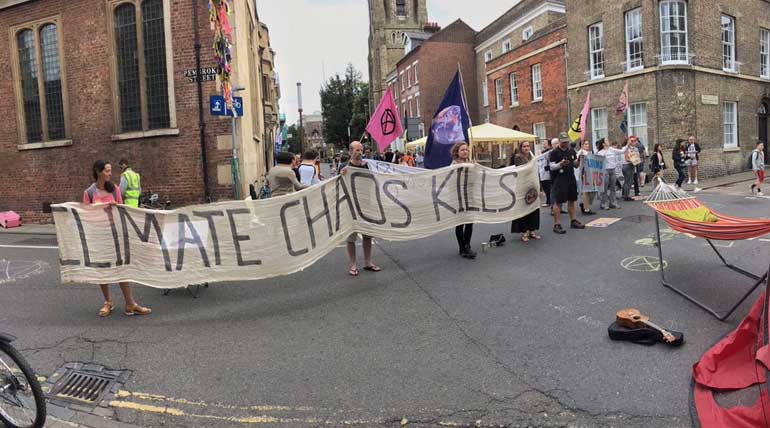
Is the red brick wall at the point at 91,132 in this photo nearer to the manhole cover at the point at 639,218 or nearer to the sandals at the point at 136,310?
the sandals at the point at 136,310

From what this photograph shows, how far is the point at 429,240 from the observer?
10.2m

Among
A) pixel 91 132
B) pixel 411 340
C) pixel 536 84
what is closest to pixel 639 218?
pixel 411 340

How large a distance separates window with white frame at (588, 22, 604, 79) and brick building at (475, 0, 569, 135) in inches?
93.6

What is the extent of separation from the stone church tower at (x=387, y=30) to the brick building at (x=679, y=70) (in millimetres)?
41510

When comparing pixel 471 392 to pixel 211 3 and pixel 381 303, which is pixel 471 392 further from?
pixel 211 3

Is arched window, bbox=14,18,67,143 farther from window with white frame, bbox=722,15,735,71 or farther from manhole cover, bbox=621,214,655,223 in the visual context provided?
window with white frame, bbox=722,15,735,71

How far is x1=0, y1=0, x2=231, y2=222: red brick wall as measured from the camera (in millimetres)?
14500

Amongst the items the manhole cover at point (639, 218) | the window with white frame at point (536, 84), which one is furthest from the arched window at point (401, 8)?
the manhole cover at point (639, 218)

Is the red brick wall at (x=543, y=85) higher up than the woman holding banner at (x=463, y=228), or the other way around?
the red brick wall at (x=543, y=85)

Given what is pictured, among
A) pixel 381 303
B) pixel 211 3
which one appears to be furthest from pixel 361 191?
pixel 211 3

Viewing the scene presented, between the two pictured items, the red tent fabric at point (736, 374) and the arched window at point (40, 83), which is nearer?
the red tent fabric at point (736, 374)

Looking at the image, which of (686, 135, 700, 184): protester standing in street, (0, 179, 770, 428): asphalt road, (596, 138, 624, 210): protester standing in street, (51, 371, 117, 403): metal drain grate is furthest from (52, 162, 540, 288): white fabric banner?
(686, 135, 700, 184): protester standing in street

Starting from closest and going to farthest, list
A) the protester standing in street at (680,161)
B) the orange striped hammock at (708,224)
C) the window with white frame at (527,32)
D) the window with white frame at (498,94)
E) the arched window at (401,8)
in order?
the orange striped hammock at (708,224)
the protester standing in street at (680,161)
the window with white frame at (498,94)
the window with white frame at (527,32)
the arched window at (401,8)

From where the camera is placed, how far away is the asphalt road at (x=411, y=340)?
12.5ft
